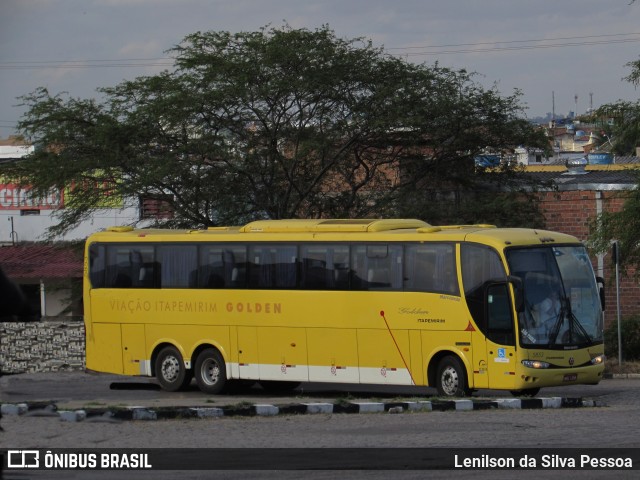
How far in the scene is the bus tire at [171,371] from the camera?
2456 centimetres

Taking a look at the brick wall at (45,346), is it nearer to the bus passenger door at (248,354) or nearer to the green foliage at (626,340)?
the bus passenger door at (248,354)

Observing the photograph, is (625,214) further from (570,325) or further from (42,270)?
(42,270)

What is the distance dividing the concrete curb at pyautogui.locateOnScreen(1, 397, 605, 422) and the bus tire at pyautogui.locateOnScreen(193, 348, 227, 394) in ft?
22.3

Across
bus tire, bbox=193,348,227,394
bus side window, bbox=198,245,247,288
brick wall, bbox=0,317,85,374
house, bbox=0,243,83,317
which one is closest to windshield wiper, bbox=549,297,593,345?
bus side window, bbox=198,245,247,288

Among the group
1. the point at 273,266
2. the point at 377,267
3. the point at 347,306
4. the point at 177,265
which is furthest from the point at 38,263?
the point at 377,267

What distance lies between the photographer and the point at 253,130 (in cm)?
3444

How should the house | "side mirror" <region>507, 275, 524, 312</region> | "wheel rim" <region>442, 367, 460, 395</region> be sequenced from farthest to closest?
1. the house
2. "wheel rim" <region>442, 367, 460, 395</region>
3. "side mirror" <region>507, 275, 524, 312</region>

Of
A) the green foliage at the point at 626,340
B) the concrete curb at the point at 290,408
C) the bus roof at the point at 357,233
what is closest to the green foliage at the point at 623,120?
the bus roof at the point at 357,233

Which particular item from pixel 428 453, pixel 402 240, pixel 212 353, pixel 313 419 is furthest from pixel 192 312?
pixel 428 453

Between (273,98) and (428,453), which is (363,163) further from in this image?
(428,453)

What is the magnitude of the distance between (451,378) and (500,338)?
1288mm

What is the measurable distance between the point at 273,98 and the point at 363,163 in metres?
3.93

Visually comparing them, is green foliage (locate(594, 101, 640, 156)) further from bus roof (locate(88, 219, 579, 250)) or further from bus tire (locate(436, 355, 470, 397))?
bus tire (locate(436, 355, 470, 397))

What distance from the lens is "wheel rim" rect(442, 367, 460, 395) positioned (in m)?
21.0
